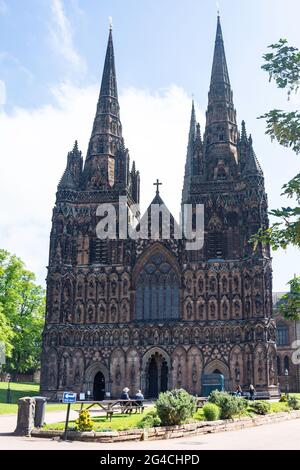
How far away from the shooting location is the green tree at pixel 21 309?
51.5 m

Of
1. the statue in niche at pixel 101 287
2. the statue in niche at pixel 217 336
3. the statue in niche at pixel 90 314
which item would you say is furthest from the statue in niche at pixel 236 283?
the statue in niche at pixel 90 314

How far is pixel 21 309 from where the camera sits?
203 feet

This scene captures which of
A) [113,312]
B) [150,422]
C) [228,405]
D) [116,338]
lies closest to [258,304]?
[116,338]

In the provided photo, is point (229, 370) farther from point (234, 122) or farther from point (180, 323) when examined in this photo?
point (234, 122)

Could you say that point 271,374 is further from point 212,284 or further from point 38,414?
point 38,414

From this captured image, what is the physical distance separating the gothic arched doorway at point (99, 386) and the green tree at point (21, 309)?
8182mm

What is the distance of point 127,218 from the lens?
5506 centimetres

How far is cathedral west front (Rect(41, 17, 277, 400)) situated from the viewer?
162 feet

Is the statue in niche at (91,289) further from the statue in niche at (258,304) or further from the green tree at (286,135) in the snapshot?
the green tree at (286,135)

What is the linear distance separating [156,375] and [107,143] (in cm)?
2449

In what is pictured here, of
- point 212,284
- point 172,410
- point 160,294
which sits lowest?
point 172,410

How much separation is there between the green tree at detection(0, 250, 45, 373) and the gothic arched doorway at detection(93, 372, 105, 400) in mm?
8182

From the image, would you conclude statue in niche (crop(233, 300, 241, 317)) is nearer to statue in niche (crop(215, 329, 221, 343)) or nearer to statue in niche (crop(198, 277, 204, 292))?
statue in niche (crop(215, 329, 221, 343))

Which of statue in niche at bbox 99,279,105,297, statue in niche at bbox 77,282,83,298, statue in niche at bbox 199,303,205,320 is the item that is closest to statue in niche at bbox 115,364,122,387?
statue in niche at bbox 99,279,105,297
